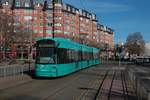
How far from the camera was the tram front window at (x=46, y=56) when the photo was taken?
1078 inches

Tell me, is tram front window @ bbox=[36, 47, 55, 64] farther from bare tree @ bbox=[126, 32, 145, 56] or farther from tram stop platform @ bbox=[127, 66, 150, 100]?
bare tree @ bbox=[126, 32, 145, 56]

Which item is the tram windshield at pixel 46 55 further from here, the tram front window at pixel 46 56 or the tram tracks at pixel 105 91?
the tram tracks at pixel 105 91

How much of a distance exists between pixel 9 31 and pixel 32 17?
59.2 meters

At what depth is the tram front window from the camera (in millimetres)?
27383

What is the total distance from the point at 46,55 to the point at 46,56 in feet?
0.27

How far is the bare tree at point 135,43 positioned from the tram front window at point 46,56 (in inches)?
4163

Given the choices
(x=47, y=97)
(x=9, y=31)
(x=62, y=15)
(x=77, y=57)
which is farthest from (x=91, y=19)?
(x=47, y=97)

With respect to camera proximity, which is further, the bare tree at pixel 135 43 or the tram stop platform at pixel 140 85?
the bare tree at pixel 135 43

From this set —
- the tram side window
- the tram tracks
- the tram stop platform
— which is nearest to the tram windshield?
the tram side window

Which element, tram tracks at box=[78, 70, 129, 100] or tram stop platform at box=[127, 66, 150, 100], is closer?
tram stop platform at box=[127, 66, 150, 100]

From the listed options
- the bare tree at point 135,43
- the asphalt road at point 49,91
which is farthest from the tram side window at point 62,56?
the bare tree at point 135,43

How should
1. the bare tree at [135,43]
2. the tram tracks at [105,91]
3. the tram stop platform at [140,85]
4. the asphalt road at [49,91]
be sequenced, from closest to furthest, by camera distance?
the tram stop platform at [140,85], the asphalt road at [49,91], the tram tracks at [105,91], the bare tree at [135,43]

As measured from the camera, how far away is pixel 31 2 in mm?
133625

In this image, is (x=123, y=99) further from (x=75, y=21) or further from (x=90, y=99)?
(x=75, y=21)
